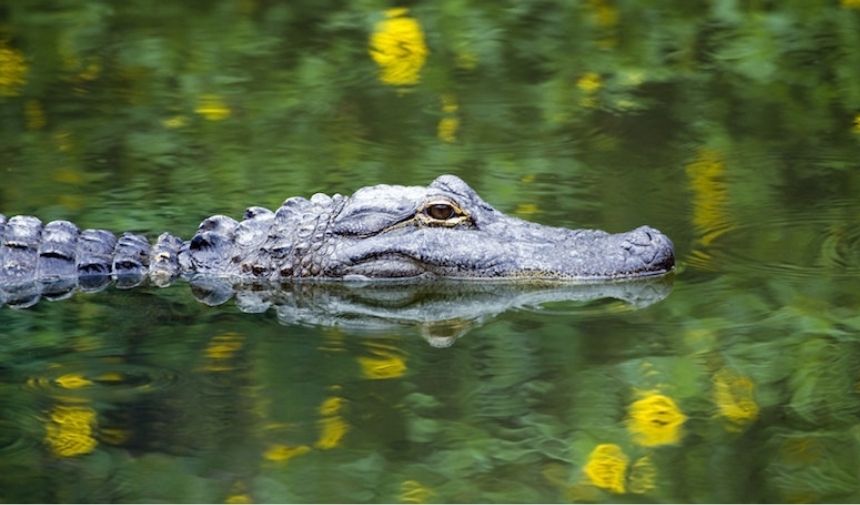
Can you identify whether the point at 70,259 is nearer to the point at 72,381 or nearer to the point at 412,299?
the point at 412,299

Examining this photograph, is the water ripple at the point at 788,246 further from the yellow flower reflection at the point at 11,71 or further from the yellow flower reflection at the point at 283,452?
the yellow flower reflection at the point at 11,71

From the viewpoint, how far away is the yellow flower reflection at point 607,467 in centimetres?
548

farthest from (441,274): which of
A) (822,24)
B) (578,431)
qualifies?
(822,24)

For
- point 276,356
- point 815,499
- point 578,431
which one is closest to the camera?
point 815,499

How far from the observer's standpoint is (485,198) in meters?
9.46

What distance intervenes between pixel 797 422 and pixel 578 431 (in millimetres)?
790

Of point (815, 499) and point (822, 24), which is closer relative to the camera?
point (815, 499)

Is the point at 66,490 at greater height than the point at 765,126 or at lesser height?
greater

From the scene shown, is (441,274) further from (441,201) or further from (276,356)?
(276,356)

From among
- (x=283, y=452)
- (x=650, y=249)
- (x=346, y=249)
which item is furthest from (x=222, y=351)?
(x=650, y=249)

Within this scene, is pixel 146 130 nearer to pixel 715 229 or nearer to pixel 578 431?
pixel 715 229

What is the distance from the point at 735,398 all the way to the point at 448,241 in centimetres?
242

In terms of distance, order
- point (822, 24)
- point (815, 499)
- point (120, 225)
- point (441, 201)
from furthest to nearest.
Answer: point (822, 24) < point (120, 225) < point (441, 201) < point (815, 499)

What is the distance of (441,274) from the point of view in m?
8.34
